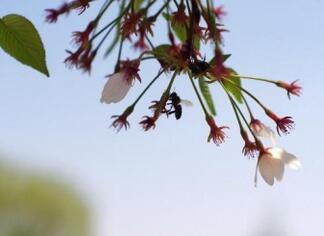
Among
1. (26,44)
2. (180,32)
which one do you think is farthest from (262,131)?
(26,44)

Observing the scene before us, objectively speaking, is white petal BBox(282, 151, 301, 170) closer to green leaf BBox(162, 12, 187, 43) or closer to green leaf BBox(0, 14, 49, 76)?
green leaf BBox(162, 12, 187, 43)

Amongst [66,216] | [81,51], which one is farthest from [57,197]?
[81,51]

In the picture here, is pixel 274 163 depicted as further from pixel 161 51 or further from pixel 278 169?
pixel 161 51

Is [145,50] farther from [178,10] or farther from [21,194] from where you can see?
[21,194]

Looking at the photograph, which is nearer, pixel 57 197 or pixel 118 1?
pixel 118 1

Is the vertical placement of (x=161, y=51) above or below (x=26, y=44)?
above
